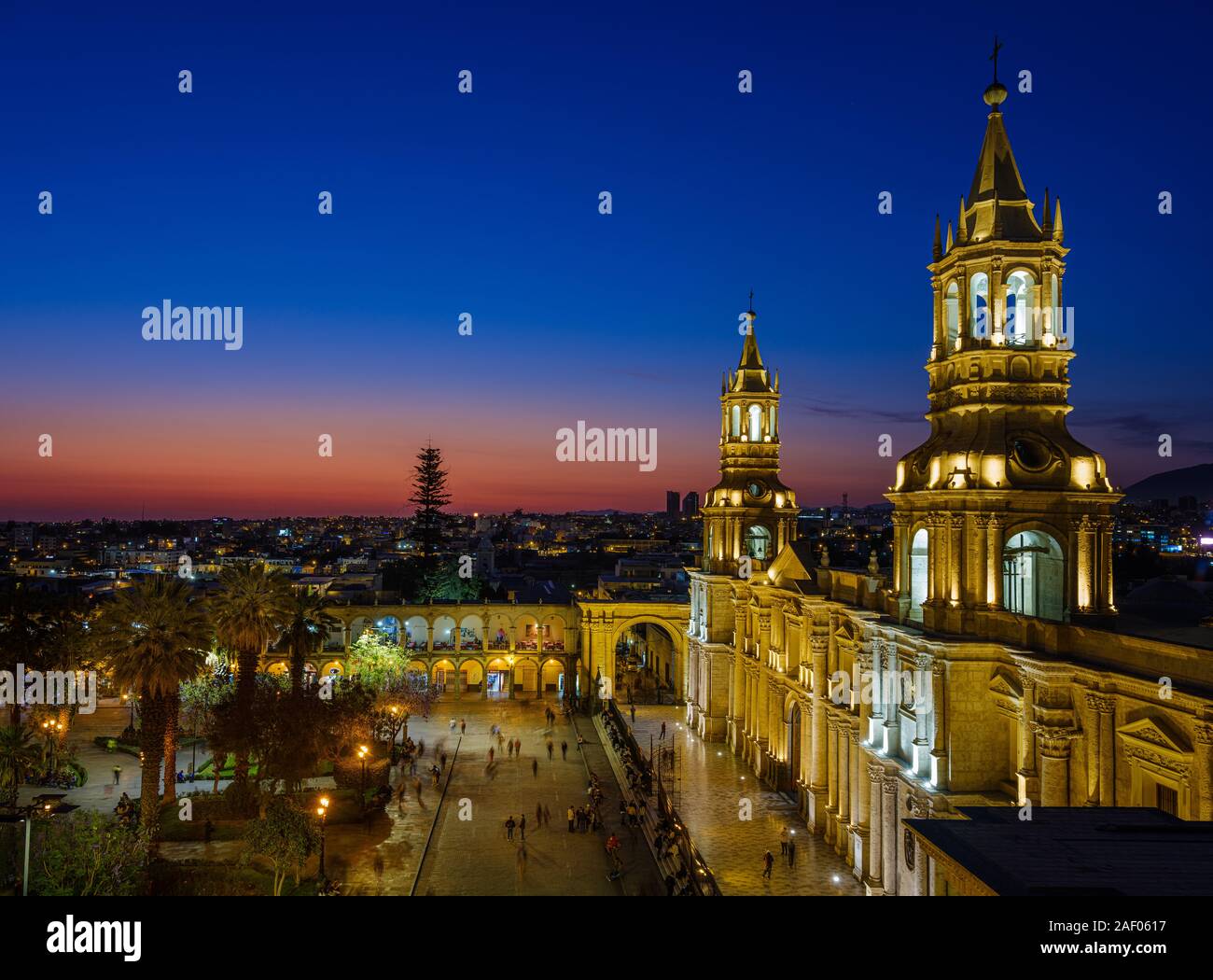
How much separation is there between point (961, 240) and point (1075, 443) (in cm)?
603

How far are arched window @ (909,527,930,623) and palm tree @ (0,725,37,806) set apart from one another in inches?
1112

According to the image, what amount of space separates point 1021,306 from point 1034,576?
718 cm

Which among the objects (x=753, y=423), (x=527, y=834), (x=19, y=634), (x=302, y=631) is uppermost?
(x=753, y=423)

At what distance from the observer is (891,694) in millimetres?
25719

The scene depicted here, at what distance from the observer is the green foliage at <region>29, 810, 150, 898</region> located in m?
20.6

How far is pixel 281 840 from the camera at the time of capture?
25281 millimetres

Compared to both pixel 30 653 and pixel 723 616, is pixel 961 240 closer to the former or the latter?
pixel 723 616

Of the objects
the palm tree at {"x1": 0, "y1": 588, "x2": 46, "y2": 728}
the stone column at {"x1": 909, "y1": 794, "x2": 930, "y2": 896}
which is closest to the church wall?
the stone column at {"x1": 909, "y1": 794, "x2": 930, "y2": 896}

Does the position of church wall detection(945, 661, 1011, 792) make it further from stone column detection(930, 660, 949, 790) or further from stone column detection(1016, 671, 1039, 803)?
stone column detection(1016, 671, 1039, 803)

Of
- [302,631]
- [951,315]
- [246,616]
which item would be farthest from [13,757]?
[951,315]

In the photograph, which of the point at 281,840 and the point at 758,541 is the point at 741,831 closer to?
the point at 281,840

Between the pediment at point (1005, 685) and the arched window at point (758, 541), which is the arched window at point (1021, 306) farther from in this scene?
the arched window at point (758, 541)
